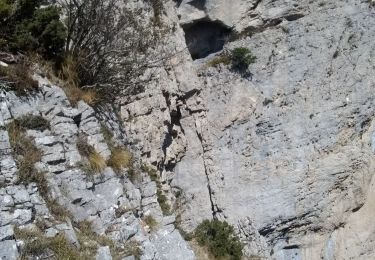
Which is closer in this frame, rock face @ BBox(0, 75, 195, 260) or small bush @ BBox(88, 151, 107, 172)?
rock face @ BBox(0, 75, 195, 260)

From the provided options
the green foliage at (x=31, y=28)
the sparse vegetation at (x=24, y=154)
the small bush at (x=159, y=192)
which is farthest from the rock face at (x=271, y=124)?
the sparse vegetation at (x=24, y=154)

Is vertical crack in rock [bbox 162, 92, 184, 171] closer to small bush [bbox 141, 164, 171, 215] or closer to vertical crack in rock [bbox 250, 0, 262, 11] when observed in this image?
small bush [bbox 141, 164, 171, 215]

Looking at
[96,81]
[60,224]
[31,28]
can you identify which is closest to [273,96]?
[96,81]

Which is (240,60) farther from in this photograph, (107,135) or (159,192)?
(107,135)

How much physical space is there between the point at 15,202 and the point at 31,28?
129 inches

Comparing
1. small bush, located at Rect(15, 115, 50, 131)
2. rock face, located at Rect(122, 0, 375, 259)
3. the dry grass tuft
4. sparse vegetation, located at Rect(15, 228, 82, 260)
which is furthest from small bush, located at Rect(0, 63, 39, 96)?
rock face, located at Rect(122, 0, 375, 259)

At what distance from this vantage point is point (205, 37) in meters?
13.1

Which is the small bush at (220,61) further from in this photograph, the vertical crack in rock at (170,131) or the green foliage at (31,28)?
the green foliage at (31,28)

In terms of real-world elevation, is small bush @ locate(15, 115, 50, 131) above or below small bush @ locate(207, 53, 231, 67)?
below

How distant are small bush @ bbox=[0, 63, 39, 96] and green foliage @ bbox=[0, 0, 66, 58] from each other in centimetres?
51

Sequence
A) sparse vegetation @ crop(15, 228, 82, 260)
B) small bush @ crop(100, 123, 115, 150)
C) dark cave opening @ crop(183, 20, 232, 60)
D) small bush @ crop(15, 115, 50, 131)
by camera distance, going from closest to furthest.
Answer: sparse vegetation @ crop(15, 228, 82, 260) → small bush @ crop(15, 115, 50, 131) → small bush @ crop(100, 123, 115, 150) → dark cave opening @ crop(183, 20, 232, 60)

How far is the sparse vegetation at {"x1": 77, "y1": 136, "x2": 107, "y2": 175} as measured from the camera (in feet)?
Answer: 25.3

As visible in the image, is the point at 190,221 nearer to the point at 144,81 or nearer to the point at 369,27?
the point at 144,81

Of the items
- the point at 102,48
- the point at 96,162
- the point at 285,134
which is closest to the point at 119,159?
the point at 96,162
